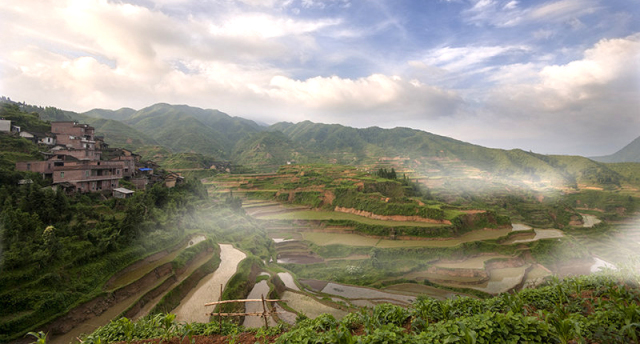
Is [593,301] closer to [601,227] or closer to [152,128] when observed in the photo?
[601,227]

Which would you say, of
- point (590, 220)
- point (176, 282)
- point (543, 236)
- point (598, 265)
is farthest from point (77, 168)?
point (590, 220)

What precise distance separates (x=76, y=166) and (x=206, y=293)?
21049mm

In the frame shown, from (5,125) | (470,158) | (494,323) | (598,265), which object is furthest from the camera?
(470,158)

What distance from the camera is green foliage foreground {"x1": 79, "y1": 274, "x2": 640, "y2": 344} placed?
15.6ft

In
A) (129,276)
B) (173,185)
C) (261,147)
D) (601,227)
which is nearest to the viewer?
(129,276)

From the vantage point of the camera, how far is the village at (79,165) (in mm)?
25422

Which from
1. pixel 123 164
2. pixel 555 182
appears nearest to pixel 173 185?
pixel 123 164

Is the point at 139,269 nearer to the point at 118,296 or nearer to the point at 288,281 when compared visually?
the point at 118,296

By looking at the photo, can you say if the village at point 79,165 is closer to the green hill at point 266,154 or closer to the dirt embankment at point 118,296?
the dirt embankment at point 118,296

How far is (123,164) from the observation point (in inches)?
1341

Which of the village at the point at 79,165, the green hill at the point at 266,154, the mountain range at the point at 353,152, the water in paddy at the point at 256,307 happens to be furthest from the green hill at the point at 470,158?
the water in paddy at the point at 256,307

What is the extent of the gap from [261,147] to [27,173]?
109m

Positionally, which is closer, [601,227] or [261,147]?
[601,227]

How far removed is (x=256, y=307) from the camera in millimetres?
17234
